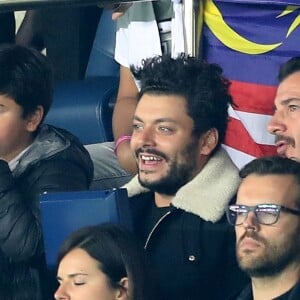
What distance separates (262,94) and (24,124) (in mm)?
816

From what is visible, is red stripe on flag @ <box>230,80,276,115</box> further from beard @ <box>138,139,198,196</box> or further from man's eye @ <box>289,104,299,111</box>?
beard @ <box>138,139,198,196</box>

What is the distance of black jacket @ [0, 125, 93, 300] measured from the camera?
3934mm

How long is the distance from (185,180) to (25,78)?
59 cm

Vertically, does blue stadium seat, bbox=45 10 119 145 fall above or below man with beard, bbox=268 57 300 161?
below

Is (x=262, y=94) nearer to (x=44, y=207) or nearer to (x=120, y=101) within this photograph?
(x=120, y=101)

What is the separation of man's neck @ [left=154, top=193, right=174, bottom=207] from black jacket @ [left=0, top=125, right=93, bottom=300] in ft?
0.78

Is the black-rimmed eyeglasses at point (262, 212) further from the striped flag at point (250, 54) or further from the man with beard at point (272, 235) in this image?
the striped flag at point (250, 54)

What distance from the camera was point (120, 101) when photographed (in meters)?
4.94

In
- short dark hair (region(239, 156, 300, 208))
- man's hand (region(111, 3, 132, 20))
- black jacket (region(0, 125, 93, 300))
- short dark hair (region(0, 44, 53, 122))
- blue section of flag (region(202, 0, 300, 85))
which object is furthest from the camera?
man's hand (region(111, 3, 132, 20))

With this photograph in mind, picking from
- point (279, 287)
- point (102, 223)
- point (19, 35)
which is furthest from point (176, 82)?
point (19, 35)

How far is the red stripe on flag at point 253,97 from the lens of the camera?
14.7ft

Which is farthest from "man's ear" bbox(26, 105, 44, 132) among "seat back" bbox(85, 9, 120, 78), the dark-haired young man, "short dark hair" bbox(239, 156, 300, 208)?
"seat back" bbox(85, 9, 120, 78)

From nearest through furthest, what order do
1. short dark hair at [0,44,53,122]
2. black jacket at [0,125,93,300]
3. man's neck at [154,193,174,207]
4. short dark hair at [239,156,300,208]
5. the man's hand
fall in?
short dark hair at [239,156,300,208], black jacket at [0,125,93,300], man's neck at [154,193,174,207], short dark hair at [0,44,53,122], the man's hand

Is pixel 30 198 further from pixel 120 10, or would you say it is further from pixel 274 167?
pixel 120 10
